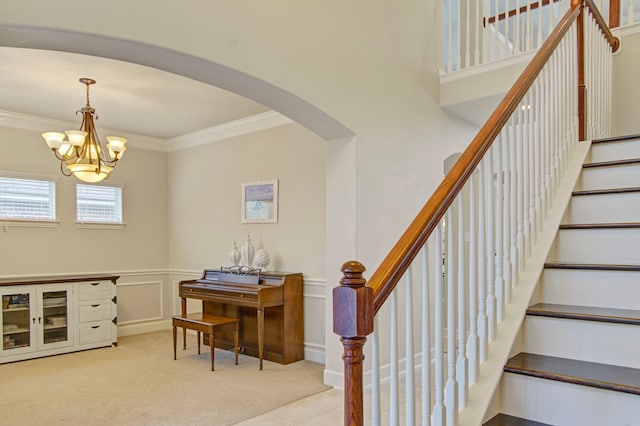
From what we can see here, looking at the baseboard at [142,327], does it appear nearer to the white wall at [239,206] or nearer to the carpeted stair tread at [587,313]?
the white wall at [239,206]

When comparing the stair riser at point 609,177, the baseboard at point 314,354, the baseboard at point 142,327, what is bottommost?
the baseboard at point 142,327

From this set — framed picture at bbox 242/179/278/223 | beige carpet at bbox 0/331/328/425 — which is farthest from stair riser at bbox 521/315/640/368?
framed picture at bbox 242/179/278/223

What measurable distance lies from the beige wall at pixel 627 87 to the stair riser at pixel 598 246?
2628mm

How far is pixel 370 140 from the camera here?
3.77 meters

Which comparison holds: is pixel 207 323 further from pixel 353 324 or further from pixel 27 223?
pixel 353 324

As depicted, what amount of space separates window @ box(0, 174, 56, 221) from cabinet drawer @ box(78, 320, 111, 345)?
1371mm

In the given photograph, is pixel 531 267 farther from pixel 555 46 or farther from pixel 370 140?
pixel 370 140

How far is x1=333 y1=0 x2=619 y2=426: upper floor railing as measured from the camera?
1.27m

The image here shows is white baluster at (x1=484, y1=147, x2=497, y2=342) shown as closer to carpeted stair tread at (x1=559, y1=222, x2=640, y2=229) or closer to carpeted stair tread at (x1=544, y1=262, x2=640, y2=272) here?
carpeted stair tread at (x1=544, y1=262, x2=640, y2=272)

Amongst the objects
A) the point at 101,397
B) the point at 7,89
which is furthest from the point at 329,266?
the point at 7,89

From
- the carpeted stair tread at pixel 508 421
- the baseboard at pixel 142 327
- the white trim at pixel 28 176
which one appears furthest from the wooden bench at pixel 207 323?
the carpeted stair tread at pixel 508 421

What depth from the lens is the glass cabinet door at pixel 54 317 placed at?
5.05 m

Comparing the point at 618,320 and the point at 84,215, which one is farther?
the point at 84,215

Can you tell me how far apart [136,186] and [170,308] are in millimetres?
1790
